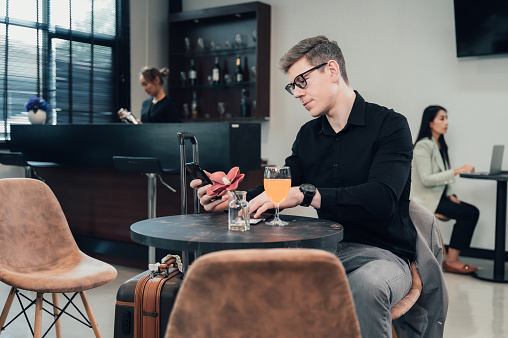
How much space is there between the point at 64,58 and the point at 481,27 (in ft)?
12.9

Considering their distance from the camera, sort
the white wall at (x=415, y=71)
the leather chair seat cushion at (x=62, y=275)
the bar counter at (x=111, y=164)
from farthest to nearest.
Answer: the white wall at (x=415, y=71), the bar counter at (x=111, y=164), the leather chair seat cushion at (x=62, y=275)

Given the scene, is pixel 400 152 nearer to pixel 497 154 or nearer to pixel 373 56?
pixel 497 154

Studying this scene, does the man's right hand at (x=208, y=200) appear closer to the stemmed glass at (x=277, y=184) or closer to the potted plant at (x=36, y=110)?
the stemmed glass at (x=277, y=184)

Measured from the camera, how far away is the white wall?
15.7 feet

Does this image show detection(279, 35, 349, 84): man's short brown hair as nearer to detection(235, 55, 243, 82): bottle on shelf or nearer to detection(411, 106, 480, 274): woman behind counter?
detection(411, 106, 480, 274): woman behind counter

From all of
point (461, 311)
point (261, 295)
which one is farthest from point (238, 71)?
point (261, 295)

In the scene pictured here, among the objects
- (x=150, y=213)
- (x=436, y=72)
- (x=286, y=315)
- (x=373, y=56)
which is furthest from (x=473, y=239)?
(x=286, y=315)

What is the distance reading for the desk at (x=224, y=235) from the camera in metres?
1.39

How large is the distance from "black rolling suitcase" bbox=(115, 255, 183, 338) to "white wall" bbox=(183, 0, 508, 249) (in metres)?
3.76

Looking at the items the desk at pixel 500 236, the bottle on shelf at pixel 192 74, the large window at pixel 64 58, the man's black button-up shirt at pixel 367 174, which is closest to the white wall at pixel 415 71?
the desk at pixel 500 236

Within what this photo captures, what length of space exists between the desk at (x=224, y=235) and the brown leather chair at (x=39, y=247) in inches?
24.0

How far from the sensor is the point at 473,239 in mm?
4883

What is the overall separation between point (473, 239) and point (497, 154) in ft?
3.23

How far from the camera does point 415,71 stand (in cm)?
509
